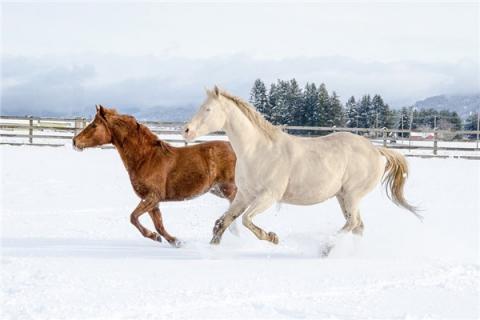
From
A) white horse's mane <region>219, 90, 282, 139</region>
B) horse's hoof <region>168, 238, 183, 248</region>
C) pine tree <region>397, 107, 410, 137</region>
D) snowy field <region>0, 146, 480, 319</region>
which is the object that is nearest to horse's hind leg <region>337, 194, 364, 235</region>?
snowy field <region>0, 146, 480, 319</region>

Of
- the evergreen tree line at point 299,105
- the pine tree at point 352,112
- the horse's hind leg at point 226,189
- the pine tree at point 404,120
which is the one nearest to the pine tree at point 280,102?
the evergreen tree line at point 299,105

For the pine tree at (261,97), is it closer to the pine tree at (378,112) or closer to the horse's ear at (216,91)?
the pine tree at (378,112)

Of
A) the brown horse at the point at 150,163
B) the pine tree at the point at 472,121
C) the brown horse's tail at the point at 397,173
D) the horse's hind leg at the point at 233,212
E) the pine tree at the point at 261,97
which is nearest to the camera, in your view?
the horse's hind leg at the point at 233,212

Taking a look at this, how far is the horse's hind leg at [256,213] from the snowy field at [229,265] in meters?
0.24

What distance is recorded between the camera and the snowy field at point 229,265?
3754mm

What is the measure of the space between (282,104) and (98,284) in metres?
45.3

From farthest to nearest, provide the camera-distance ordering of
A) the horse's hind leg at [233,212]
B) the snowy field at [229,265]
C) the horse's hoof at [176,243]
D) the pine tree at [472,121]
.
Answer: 1. the pine tree at [472,121]
2. the horse's hoof at [176,243]
3. the horse's hind leg at [233,212]
4. the snowy field at [229,265]

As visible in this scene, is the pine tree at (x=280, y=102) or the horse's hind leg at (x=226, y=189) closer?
the horse's hind leg at (x=226, y=189)

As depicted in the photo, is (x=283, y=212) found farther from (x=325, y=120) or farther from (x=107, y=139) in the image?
(x=325, y=120)

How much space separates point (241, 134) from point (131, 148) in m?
1.38

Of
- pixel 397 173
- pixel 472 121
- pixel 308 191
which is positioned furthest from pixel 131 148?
pixel 472 121

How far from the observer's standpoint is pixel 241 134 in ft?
19.1

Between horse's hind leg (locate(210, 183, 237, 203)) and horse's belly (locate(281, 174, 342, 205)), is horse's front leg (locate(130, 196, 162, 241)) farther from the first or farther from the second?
horse's belly (locate(281, 174, 342, 205))

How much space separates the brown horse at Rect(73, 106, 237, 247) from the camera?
6.41m
